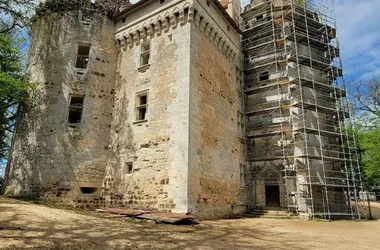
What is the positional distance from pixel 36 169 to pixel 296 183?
1232 centimetres

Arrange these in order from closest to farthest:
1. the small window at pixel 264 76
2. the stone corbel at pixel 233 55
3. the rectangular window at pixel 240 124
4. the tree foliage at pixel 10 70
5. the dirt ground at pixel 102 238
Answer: the dirt ground at pixel 102 238, the tree foliage at pixel 10 70, the stone corbel at pixel 233 55, the rectangular window at pixel 240 124, the small window at pixel 264 76

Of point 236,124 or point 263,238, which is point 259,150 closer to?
point 236,124

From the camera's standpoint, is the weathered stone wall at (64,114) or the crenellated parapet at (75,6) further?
the crenellated parapet at (75,6)

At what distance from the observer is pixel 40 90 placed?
519 inches

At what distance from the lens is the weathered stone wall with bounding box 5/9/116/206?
464 inches

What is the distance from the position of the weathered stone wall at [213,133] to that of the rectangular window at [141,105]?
2481mm

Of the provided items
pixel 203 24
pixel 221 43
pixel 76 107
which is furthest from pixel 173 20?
pixel 76 107

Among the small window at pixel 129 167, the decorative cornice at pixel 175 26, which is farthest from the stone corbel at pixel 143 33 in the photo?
the small window at pixel 129 167

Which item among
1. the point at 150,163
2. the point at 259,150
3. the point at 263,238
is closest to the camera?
the point at 263,238

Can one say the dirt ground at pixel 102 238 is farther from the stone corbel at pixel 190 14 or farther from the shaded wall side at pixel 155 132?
the stone corbel at pixel 190 14

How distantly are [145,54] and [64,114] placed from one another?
15.1ft

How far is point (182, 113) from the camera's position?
10898 millimetres

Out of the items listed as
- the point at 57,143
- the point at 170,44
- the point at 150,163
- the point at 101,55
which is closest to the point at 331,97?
the point at 170,44

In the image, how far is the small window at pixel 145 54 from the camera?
13.3 m
